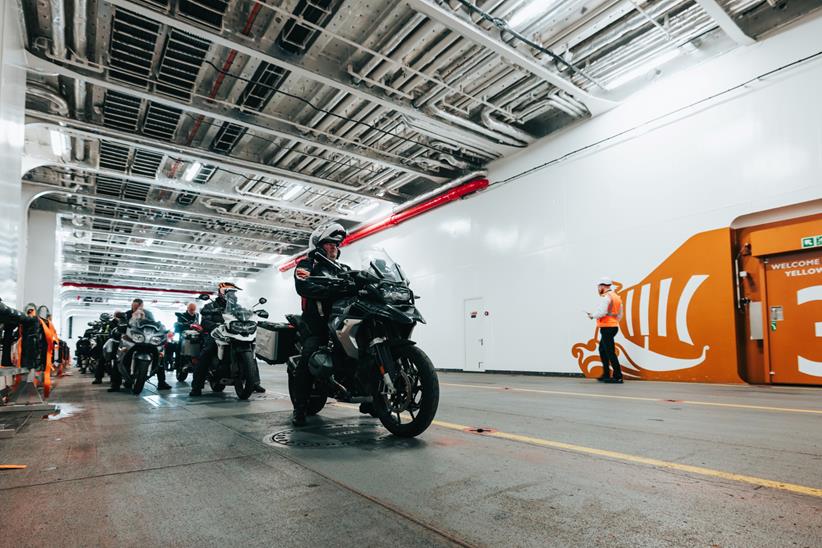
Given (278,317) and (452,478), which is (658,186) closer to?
(452,478)

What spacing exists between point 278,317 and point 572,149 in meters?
18.4

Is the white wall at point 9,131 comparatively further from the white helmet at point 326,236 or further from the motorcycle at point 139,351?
the white helmet at point 326,236

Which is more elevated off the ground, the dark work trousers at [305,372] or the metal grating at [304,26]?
the metal grating at [304,26]

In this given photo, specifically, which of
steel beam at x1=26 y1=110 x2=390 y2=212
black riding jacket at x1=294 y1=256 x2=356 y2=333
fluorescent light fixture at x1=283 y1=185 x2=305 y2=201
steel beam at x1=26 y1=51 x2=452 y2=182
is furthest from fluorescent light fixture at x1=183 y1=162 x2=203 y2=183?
black riding jacket at x1=294 y1=256 x2=356 y2=333

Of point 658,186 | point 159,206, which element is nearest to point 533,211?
point 658,186

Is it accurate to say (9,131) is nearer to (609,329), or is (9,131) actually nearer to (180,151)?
(180,151)

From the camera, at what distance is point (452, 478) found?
2.22 metres

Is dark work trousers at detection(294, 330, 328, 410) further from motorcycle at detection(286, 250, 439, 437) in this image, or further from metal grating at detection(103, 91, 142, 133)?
metal grating at detection(103, 91, 142, 133)

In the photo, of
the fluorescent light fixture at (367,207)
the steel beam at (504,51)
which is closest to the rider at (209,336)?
the steel beam at (504,51)

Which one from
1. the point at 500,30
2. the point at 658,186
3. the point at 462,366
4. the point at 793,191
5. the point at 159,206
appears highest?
the point at 500,30

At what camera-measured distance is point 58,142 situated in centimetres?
1062

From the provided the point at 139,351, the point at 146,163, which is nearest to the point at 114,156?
the point at 146,163

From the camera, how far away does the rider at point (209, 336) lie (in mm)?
6391

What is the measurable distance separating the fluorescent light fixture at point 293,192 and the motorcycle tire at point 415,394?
11705 mm
